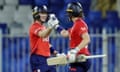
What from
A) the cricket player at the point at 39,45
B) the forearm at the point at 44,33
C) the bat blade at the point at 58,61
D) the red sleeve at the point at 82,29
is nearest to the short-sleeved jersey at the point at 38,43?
the cricket player at the point at 39,45

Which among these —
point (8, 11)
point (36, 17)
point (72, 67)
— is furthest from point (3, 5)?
point (72, 67)

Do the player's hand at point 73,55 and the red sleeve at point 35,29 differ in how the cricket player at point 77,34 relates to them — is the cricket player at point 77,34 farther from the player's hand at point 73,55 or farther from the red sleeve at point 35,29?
the red sleeve at point 35,29

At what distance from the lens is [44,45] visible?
10.4 meters

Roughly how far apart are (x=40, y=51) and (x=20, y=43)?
3.39 meters

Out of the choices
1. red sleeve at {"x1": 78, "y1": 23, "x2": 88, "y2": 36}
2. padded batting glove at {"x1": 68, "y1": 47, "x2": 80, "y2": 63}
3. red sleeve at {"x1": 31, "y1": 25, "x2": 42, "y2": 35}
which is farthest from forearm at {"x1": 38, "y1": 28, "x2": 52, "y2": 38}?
padded batting glove at {"x1": 68, "y1": 47, "x2": 80, "y2": 63}

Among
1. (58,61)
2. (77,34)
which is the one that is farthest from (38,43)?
(77,34)

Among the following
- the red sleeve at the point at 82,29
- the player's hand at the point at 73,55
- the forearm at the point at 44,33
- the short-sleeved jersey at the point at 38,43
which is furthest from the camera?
the short-sleeved jersey at the point at 38,43

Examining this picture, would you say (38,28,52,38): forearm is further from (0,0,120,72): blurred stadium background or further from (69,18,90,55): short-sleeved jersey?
(0,0,120,72): blurred stadium background

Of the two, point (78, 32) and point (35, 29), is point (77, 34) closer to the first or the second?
point (78, 32)

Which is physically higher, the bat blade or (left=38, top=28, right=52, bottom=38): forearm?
(left=38, top=28, right=52, bottom=38): forearm

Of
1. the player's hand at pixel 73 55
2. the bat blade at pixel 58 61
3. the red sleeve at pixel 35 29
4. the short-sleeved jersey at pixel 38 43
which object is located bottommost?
the bat blade at pixel 58 61

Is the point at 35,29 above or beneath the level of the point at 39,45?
above

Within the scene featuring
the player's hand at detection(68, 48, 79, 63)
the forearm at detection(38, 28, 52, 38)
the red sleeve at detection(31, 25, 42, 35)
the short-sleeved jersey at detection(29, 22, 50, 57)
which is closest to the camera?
the player's hand at detection(68, 48, 79, 63)

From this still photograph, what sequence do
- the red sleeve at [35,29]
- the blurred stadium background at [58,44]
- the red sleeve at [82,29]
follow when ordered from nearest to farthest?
the red sleeve at [82,29] → the red sleeve at [35,29] → the blurred stadium background at [58,44]
